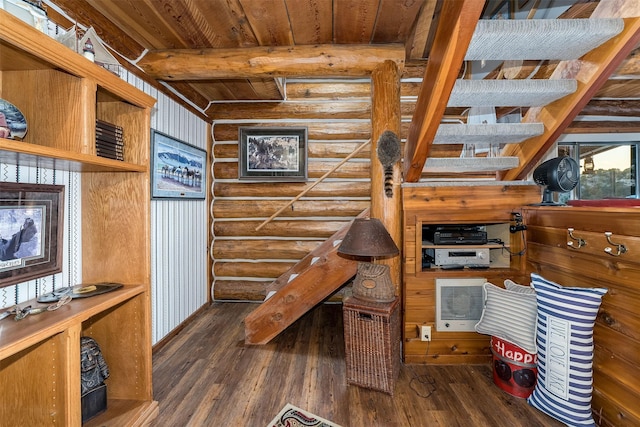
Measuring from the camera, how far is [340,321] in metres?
3.48

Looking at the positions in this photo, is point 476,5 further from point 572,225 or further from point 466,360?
point 466,360

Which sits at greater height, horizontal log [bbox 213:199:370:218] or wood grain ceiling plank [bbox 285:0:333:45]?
wood grain ceiling plank [bbox 285:0:333:45]

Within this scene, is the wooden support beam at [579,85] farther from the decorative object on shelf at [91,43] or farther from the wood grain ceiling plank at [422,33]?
the decorative object on shelf at [91,43]

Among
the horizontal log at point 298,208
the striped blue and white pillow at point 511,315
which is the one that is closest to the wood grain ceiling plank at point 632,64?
the striped blue and white pillow at point 511,315

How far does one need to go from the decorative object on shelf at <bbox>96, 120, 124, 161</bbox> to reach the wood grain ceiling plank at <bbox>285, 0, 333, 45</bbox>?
145 cm

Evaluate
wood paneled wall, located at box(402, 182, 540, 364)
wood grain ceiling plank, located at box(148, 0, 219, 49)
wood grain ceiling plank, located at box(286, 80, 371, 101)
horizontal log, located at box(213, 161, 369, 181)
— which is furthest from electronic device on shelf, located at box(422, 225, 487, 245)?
wood grain ceiling plank, located at box(148, 0, 219, 49)

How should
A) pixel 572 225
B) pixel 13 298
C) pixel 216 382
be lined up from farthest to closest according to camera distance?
pixel 216 382
pixel 572 225
pixel 13 298

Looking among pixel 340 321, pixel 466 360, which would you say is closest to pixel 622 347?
pixel 466 360

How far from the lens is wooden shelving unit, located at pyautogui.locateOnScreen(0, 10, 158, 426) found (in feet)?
4.24

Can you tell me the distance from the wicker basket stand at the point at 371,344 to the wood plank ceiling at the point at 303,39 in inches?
48.7

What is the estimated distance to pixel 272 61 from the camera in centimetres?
255

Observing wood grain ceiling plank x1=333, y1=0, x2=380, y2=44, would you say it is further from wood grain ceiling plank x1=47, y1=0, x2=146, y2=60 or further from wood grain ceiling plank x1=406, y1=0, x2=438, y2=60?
wood grain ceiling plank x1=47, y1=0, x2=146, y2=60

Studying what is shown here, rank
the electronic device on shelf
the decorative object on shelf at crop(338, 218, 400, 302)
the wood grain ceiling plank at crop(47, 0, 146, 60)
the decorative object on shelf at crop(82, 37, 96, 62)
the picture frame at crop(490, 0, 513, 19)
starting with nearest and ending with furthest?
the decorative object on shelf at crop(82, 37, 96, 62) < the wood grain ceiling plank at crop(47, 0, 146, 60) < the decorative object on shelf at crop(338, 218, 400, 302) < the electronic device on shelf < the picture frame at crop(490, 0, 513, 19)

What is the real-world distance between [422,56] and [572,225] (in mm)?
2373
